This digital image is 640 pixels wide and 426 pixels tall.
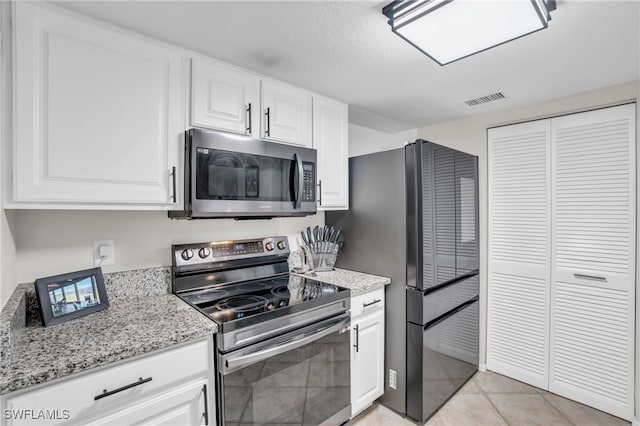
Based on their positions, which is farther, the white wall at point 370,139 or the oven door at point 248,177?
the white wall at point 370,139

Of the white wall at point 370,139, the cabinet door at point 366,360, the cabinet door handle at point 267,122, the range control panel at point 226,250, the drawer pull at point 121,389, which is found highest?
the white wall at point 370,139

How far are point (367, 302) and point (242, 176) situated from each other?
1.11 metres

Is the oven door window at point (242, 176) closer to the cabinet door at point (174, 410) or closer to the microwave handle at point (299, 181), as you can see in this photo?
the microwave handle at point (299, 181)

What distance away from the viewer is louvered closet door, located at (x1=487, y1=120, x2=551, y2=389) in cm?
238

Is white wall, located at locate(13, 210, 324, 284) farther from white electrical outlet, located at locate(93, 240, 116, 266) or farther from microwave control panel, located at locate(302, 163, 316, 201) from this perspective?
microwave control panel, located at locate(302, 163, 316, 201)

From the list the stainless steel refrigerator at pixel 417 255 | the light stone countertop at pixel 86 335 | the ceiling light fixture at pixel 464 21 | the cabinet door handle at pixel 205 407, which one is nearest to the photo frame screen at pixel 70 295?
the light stone countertop at pixel 86 335

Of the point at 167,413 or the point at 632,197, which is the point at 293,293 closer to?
the point at 167,413

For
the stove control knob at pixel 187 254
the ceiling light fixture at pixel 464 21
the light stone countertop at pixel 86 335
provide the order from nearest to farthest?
the light stone countertop at pixel 86 335 → the ceiling light fixture at pixel 464 21 → the stove control knob at pixel 187 254

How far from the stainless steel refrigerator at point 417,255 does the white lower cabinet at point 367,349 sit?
0.25 feet

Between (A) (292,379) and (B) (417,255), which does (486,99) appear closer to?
(B) (417,255)

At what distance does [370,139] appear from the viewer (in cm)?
309

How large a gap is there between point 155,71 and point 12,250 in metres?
0.97

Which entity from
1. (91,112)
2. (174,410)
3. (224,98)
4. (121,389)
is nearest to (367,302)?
(174,410)

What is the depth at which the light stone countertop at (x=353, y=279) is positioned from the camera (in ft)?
6.44
